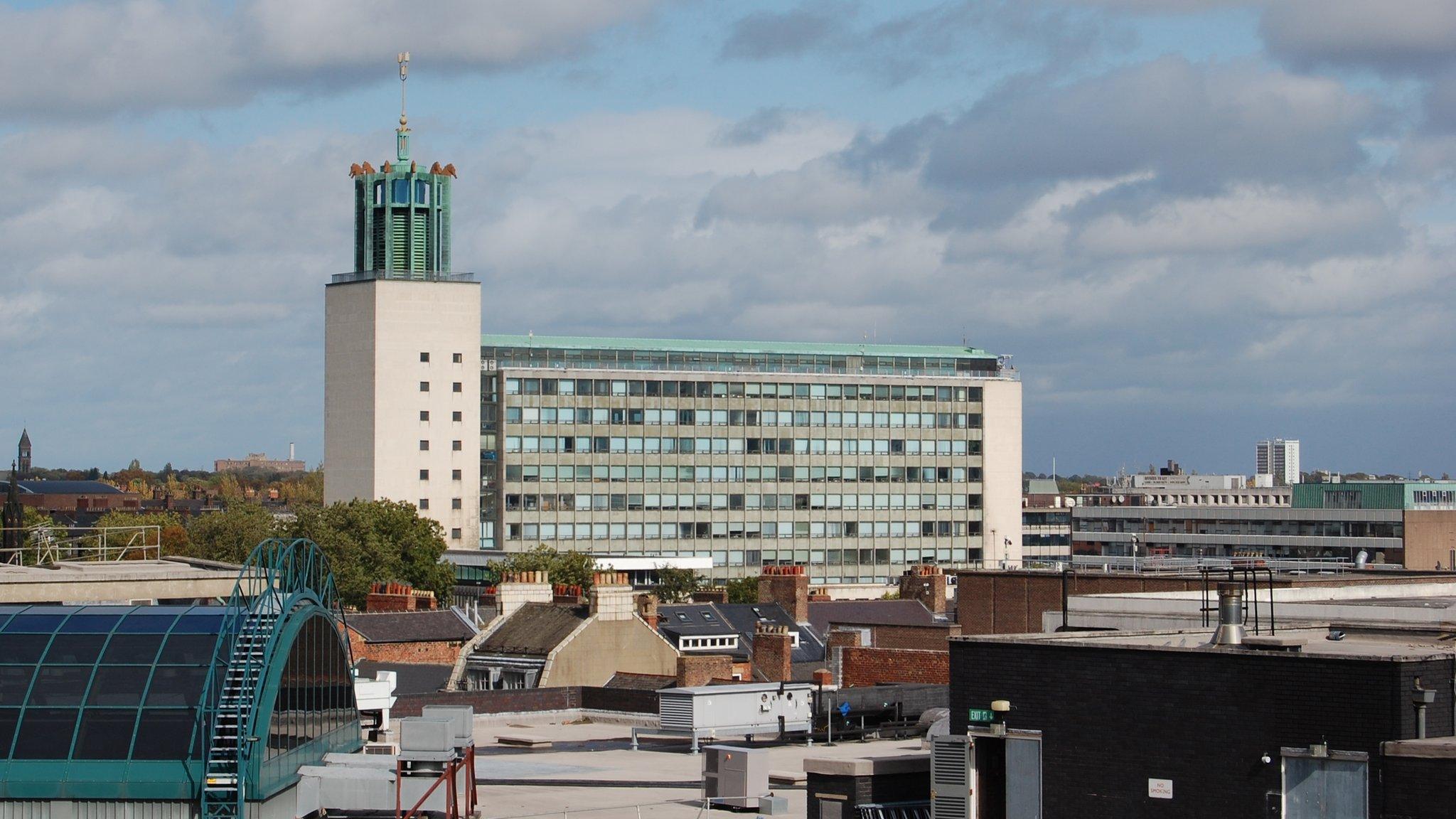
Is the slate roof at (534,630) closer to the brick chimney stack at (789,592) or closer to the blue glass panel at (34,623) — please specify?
the brick chimney stack at (789,592)

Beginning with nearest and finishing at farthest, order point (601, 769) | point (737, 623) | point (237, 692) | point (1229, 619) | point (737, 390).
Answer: point (1229, 619)
point (237, 692)
point (601, 769)
point (737, 623)
point (737, 390)

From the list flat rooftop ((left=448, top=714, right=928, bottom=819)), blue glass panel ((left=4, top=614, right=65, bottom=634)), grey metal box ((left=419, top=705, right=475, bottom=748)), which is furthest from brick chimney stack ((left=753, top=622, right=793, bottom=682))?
blue glass panel ((left=4, top=614, right=65, bottom=634))

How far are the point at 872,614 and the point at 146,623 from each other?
67.0 meters

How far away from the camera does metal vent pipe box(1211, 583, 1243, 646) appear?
32.8 m

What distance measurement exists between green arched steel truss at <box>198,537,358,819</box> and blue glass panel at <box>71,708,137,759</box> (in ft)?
4.89

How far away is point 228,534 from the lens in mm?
164750

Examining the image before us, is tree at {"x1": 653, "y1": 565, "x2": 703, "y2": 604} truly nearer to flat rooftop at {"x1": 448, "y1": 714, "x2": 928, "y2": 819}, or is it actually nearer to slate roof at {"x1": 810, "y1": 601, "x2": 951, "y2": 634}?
slate roof at {"x1": 810, "y1": 601, "x2": 951, "y2": 634}

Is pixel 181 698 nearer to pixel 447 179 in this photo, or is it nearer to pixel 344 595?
pixel 344 595

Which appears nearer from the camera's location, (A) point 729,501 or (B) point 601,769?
(B) point 601,769

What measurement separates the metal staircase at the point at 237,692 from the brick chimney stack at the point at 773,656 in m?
→ 44.7

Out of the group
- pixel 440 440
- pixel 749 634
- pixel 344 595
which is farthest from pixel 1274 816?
pixel 440 440

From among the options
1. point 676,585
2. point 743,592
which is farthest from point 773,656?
point 676,585

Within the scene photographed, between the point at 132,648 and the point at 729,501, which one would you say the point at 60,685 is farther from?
the point at 729,501

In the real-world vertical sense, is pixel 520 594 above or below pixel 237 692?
below
